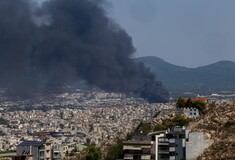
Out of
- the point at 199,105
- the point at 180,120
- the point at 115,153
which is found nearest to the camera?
the point at 115,153

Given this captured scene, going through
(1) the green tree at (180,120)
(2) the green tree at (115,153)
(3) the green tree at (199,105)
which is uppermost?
(3) the green tree at (199,105)

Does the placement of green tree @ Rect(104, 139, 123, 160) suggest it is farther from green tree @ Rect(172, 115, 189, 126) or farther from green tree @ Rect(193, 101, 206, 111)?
green tree @ Rect(193, 101, 206, 111)

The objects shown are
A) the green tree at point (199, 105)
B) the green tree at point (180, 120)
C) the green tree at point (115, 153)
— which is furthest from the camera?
the green tree at point (199, 105)

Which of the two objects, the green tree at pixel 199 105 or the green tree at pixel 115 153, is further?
the green tree at pixel 199 105

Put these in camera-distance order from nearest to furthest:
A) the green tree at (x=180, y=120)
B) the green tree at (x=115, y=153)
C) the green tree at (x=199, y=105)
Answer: the green tree at (x=115, y=153)
the green tree at (x=180, y=120)
the green tree at (x=199, y=105)

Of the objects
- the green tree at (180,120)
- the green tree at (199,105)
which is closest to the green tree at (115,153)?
the green tree at (180,120)

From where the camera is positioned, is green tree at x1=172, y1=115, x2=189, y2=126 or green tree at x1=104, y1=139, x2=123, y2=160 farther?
green tree at x1=172, y1=115, x2=189, y2=126

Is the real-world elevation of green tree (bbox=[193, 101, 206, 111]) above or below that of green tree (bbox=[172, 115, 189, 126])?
above

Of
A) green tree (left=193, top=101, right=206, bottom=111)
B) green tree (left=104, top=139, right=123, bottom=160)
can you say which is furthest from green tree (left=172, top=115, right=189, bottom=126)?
green tree (left=193, top=101, right=206, bottom=111)

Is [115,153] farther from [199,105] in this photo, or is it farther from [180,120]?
[199,105]

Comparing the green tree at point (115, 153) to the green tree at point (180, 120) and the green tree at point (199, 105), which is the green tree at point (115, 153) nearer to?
the green tree at point (180, 120)

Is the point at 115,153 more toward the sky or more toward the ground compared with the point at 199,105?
more toward the ground

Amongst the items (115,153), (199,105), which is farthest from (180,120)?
(199,105)
